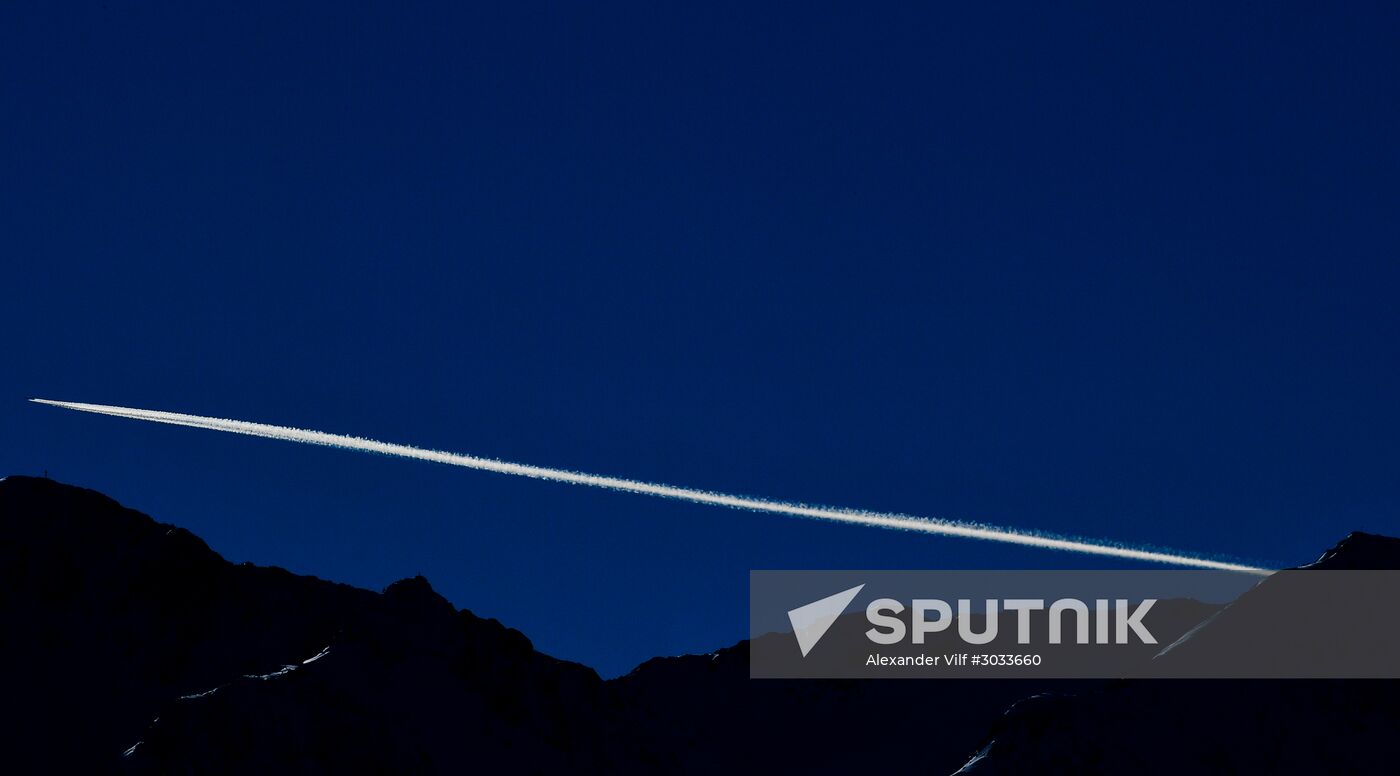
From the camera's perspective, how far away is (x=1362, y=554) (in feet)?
484

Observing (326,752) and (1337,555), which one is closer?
(1337,555)

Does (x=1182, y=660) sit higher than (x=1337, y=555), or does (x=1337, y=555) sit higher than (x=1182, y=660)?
(x=1337, y=555)

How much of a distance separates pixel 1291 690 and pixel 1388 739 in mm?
9346

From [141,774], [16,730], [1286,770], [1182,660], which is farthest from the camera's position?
[16,730]

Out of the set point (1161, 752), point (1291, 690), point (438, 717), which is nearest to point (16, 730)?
point (438, 717)

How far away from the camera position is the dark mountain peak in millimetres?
146500

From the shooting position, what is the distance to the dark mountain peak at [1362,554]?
146 metres

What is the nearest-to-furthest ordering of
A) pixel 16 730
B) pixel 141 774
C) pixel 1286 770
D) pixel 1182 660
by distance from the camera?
pixel 1286 770, pixel 1182 660, pixel 141 774, pixel 16 730

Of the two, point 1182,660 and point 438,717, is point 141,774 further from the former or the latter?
point 1182,660

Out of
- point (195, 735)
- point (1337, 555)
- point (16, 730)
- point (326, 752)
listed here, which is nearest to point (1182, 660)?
point (1337, 555)

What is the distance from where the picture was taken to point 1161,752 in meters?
141

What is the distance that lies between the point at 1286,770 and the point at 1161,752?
11.4 m

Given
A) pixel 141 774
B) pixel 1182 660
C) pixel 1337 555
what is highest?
pixel 1337 555

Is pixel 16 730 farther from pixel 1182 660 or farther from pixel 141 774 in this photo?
pixel 1182 660
